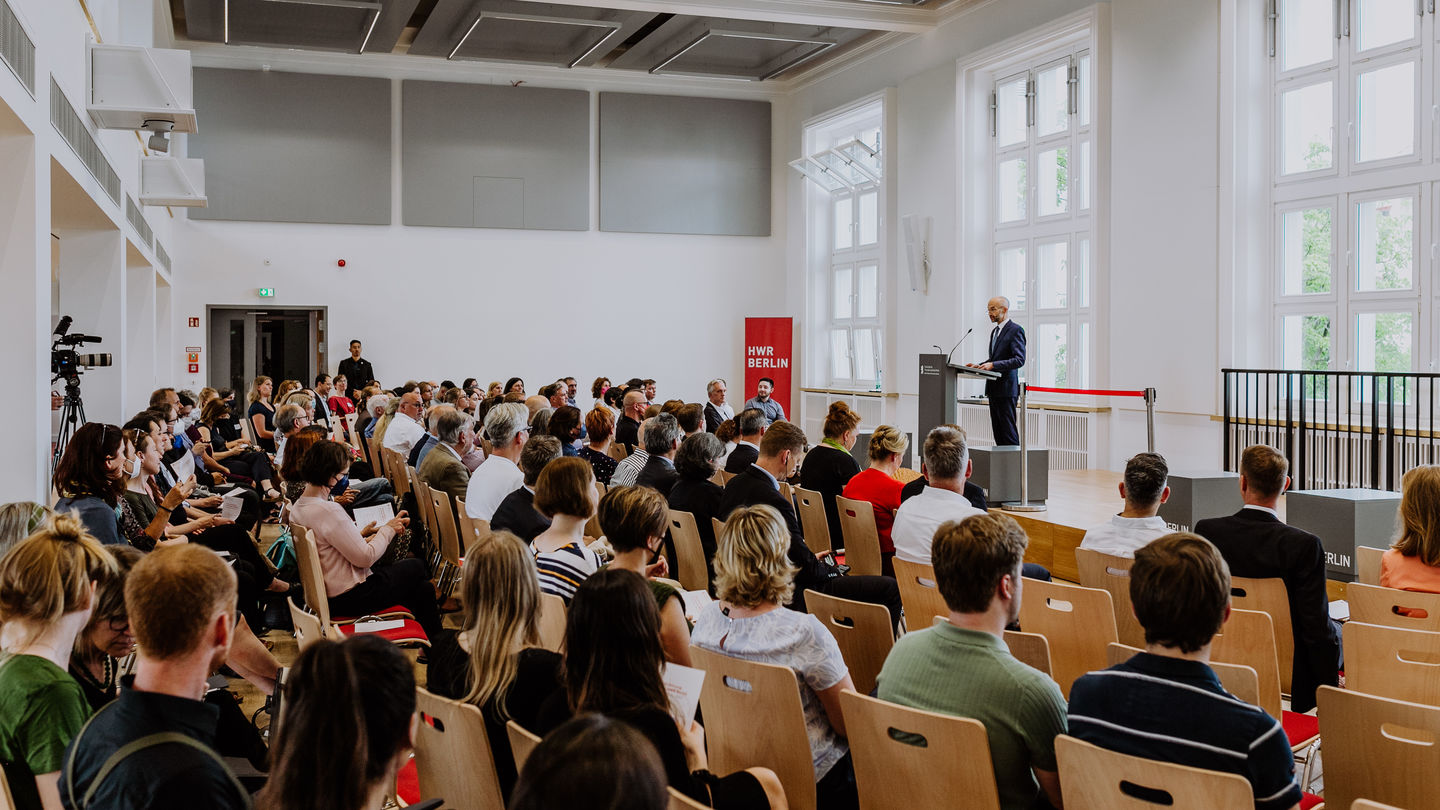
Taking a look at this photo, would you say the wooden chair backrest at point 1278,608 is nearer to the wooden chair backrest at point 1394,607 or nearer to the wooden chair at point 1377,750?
the wooden chair backrest at point 1394,607

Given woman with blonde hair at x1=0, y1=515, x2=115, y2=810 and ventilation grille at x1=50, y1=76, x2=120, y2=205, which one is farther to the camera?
ventilation grille at x1=50, y1=76, x2=120, y2=205

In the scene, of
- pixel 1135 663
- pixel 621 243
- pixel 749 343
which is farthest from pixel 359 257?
pixel 1135 663

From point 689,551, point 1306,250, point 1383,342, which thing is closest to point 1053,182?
point 1306,250

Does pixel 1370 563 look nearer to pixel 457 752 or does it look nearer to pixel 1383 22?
pixel 457 752

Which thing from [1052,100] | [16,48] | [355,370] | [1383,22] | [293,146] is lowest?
[355,370]

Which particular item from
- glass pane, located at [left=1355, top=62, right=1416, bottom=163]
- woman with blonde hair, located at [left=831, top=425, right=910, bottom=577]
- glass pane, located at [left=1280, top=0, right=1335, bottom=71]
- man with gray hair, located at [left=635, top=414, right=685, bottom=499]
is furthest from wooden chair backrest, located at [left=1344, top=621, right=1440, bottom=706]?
glass pane, located at [left=1280, top=0, right=1335, bottom=71]

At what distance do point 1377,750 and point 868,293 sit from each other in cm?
1383

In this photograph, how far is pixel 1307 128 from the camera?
9.25 m

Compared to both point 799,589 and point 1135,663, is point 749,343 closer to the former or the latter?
point 799,589

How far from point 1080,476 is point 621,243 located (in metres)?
8.74

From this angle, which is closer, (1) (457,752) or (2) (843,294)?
(1) (457,752)

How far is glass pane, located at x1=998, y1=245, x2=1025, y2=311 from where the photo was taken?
42.0ft

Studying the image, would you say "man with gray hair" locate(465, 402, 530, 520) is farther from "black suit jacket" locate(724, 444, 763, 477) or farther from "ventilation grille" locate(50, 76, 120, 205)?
"ventilation grille" locate(50, 76, 120, 205)

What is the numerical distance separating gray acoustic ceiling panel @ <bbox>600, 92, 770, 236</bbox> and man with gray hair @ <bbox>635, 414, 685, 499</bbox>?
11343mm
